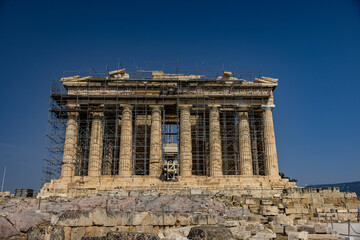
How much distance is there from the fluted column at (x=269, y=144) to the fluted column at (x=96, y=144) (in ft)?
48.9

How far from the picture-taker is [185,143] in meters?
32.1

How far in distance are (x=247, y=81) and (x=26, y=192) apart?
22.0 metres

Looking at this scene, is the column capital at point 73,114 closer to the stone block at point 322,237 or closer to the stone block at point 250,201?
the stone block at point 250,201

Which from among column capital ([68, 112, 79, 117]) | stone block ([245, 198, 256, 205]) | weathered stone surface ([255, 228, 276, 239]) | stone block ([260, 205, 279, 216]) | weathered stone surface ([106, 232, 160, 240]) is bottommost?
weathered stone surface ([255, 228, 276, 239])

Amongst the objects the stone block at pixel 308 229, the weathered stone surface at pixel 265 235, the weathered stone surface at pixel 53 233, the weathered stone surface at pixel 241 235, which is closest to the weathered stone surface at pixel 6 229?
the weathered stone surface at pixel 53 233

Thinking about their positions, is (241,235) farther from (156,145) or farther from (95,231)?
(156,145)

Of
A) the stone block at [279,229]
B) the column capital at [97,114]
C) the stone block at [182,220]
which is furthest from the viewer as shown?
the column capital at [97,114]

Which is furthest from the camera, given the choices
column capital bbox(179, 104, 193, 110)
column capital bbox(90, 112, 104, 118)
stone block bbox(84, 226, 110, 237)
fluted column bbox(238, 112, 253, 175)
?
column capital bbox(179, 104, 193, 110)

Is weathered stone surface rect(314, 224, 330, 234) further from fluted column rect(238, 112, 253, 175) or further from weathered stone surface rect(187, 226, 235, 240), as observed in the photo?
fluted column rect(238, 112, 253, 175)

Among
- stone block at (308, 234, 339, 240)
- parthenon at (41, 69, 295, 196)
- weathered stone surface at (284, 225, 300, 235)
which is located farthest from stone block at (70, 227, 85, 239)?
parthenon at (41, 69, 295, 196)

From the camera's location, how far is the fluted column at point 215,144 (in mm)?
31656

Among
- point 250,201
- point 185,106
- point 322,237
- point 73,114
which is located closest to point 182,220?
point 322,237

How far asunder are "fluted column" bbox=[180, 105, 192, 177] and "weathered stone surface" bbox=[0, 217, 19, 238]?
874 inches

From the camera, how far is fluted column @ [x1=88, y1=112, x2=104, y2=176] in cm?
3135
